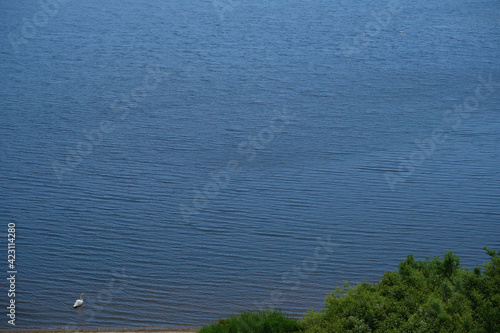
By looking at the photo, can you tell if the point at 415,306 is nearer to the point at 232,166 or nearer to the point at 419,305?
the point at 419,305

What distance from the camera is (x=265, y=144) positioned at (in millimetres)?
23641

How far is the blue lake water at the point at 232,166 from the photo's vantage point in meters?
15.8

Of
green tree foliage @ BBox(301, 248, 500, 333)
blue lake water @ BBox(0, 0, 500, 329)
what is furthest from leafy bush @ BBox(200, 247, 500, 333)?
blue lake water @ BBox(0, 0, 500, 329)

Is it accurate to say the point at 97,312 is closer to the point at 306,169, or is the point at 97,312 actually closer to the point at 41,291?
the point at 41,291

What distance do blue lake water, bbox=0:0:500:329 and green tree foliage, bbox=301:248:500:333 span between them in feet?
15.2

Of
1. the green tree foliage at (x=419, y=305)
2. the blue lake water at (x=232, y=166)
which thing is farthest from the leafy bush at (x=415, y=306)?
the blue lake water at (x=232, y=166)

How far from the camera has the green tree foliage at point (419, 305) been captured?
28.3 ft

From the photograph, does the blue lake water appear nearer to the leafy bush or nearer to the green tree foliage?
the leafy bush

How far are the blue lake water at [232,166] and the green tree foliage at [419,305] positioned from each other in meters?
4.64

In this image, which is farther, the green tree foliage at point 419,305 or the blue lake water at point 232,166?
the blue lake water at point 232,166

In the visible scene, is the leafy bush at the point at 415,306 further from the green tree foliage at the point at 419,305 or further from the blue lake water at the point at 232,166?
the blue lake water at the point at 232,166

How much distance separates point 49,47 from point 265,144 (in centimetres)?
2186

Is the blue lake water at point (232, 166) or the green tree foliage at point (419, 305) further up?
the blue lake water at point (232, 166)

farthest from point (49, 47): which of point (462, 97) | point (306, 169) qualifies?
point (462, 97)
